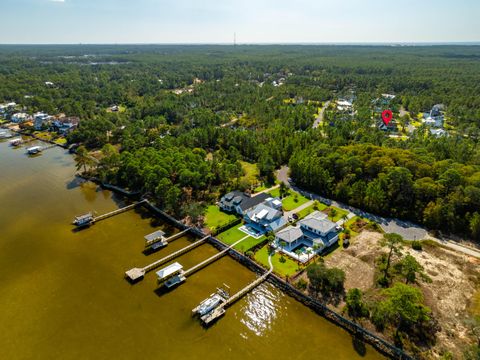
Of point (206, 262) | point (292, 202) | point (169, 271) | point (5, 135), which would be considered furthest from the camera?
point (5, 135)

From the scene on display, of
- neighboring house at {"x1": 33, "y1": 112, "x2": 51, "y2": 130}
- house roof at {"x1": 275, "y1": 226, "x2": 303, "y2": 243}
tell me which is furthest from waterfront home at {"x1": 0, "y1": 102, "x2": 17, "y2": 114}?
house roof at {"x1": 275, "y1": 226, "x2": 303, "y2": 243}

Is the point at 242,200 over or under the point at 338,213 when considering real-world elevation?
over

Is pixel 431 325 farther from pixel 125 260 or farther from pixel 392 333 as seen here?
pixel 125 260

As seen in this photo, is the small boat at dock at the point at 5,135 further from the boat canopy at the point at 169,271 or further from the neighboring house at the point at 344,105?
the neighboring house at the point at 344,105

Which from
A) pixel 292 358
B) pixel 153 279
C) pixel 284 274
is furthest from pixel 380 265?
pixel 153 279

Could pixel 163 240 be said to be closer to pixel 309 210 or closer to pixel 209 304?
pixel 209 304

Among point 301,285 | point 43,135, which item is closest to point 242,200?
point 301,285

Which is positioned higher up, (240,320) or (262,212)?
(262,212)
